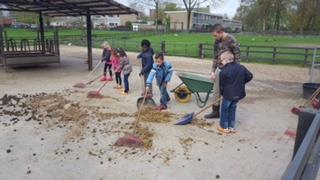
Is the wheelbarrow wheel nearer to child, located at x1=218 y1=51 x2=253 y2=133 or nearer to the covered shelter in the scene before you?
child, located at x1=218 y1=51 x2=253 y2=133

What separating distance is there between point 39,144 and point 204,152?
2572mm

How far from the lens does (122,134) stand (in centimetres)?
546

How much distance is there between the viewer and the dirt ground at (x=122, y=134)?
4.17 meters

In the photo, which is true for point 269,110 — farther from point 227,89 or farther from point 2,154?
point 2,154

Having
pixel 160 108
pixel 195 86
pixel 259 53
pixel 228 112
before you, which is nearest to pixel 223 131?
pixel 228 112

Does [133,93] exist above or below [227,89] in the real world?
below

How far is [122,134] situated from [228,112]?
1.84 metres

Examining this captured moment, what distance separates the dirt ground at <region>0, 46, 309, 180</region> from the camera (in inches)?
164

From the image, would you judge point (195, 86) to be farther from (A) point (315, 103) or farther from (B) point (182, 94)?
(A) point (315, 103)

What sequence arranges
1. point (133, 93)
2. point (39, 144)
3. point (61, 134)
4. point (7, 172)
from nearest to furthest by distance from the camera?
point (7, 172) → point (39, 144) → point (61, 134) → point (133, 93)

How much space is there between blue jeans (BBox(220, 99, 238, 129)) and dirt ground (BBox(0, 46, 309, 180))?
0.25 meters

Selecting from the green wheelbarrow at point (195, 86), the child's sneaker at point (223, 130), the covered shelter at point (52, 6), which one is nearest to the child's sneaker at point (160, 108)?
the green wheelbarrow at point (195, 86)

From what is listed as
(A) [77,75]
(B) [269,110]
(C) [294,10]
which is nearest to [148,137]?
(B) [269,110]

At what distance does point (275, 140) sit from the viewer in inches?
207
